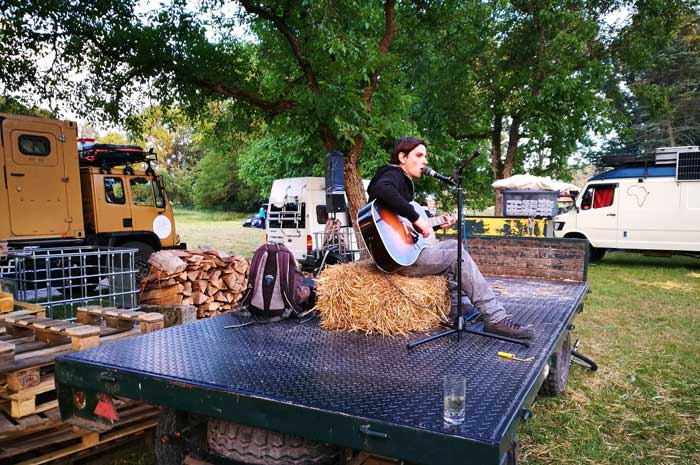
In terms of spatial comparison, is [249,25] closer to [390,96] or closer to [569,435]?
[390,96]

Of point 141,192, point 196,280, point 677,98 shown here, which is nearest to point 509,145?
point 141,192

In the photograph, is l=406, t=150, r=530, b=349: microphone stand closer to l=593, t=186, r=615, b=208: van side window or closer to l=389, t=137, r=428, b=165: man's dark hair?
l=389, t=137, r=428, b=165: man's dark hair

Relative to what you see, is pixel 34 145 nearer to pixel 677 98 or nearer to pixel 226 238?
pixel 226 238

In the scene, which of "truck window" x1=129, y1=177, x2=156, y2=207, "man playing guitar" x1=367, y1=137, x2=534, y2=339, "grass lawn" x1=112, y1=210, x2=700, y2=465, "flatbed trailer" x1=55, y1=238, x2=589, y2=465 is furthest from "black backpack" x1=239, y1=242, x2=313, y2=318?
"truck window" x1=129, y1=177, x2=156, y2=207

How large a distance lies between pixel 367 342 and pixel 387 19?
9565 mm

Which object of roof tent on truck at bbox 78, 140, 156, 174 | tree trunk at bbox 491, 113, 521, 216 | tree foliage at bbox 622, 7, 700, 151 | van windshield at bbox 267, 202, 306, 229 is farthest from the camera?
tree foliage at bbox 622, 7, 700, 151

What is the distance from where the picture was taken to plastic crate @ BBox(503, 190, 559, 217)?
12.0 meters

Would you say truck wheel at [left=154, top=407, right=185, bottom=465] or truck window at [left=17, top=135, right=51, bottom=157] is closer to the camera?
truck wheel at [left=154, top=407, right=185, bottom=465]

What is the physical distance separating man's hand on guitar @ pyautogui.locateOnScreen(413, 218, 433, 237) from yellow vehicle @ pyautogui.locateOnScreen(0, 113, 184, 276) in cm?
721

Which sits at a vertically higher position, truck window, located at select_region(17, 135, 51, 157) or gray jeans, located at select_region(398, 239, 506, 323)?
truck window, located at select_region(17, 135, 51, 157)

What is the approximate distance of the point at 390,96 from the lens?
452 inches

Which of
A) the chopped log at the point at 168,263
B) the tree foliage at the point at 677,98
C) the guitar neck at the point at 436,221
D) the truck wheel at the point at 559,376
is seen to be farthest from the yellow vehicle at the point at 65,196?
the tree foliage at the point at 677,98

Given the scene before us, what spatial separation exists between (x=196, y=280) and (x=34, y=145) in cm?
499

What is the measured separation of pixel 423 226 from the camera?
139 inches
